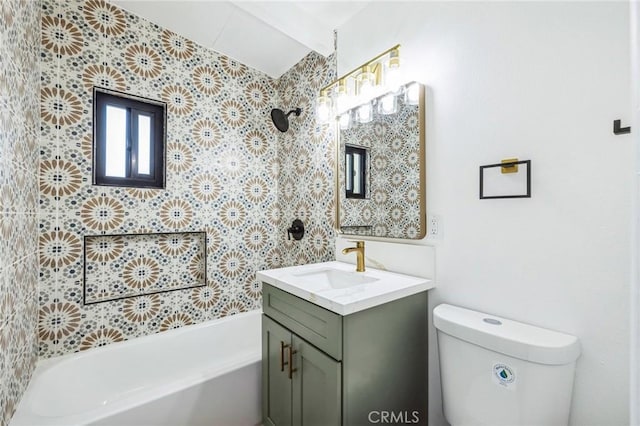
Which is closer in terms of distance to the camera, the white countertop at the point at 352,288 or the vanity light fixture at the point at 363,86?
the white countertop at the point at 352,288

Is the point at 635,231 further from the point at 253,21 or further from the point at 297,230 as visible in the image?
the point at 253,21

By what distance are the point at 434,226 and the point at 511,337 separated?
0.55 meters

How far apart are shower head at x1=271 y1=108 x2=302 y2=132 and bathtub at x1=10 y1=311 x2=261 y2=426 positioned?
1.52 m

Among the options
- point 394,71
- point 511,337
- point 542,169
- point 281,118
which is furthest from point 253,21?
point 511,337

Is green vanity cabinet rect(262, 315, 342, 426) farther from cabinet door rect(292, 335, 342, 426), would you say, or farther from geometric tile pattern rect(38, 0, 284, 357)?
geometric tile pattern rect(38, 0, 284, 357)

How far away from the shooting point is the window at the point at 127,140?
5.69 feet

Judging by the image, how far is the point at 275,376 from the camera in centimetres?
141

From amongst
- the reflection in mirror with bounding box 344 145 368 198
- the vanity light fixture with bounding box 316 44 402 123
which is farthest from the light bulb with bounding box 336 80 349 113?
the reflection in mirror with bounding box 344 145 368 198

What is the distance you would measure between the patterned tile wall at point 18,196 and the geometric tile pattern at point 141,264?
25cm

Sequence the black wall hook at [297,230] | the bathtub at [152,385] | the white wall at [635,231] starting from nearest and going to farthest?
the white wall at [635,231] < the bathtub at [152,385] < the black wall hook at [297,230]

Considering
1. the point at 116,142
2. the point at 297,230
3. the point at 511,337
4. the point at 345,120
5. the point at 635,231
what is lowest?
the point at 511,337

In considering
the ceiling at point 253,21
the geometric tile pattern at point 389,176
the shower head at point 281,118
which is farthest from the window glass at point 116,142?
the geometric tile pattern at point 389,176

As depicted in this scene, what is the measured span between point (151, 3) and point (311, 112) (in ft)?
3.73

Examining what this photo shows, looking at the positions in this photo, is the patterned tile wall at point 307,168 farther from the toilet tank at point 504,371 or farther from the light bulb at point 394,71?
the toilet tank at point 504,371
